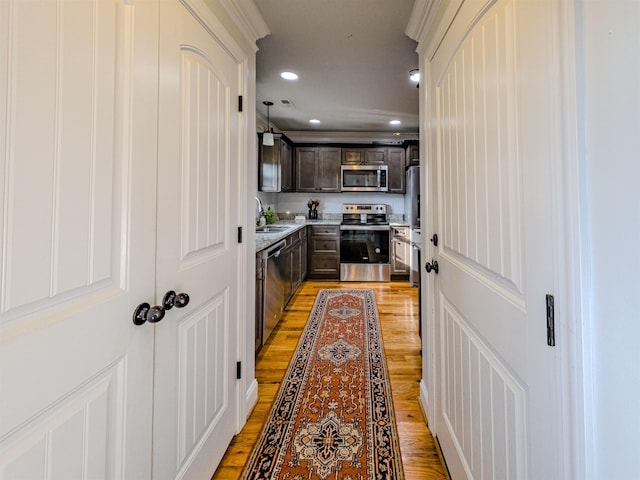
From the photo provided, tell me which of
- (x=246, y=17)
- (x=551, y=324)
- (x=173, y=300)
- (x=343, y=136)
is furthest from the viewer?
(x=343, y=136)

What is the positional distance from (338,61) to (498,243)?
8.00 ft

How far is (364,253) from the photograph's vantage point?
500 cm

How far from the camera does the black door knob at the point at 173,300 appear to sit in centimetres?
97

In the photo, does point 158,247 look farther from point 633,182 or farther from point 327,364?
point 327,364

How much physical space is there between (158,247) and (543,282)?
101cm

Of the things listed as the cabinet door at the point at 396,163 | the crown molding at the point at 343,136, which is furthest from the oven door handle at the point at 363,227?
the crown molding at the point at 343,136

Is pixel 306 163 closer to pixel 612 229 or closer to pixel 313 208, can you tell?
pixel 313 208

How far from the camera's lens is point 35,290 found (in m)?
0.58

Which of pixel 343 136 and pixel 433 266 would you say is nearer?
pixel 433 266

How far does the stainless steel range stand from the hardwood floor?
0.60m

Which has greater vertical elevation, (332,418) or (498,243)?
(498,243)

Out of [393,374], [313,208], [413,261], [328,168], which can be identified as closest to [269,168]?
[328,168]

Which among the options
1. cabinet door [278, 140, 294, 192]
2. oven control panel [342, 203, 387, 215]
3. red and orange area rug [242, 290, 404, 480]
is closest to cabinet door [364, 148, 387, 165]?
oven control panel [342, 203, 387, 215]

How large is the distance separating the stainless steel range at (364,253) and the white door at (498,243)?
358 centimetres
